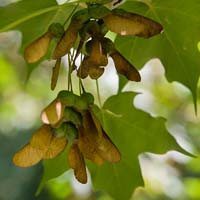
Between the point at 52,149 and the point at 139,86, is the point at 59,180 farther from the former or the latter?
the point at 52,149

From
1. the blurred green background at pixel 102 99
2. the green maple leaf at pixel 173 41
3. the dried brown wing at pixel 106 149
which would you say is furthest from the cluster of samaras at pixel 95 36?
the blurred green background at pixel 102 99

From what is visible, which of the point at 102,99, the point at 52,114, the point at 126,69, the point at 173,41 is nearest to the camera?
the point at 52,114

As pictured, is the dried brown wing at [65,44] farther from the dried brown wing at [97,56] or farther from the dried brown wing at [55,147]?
the dried brown wing at [55,147]

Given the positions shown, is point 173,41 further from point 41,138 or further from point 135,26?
point 41,138

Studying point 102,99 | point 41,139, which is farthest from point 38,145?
point 102,99

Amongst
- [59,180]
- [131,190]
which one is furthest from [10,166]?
[131,190]

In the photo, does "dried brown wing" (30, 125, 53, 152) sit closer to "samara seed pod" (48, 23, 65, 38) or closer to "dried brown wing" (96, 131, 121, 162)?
"dried brown wing" (96, 131, 121, 162)

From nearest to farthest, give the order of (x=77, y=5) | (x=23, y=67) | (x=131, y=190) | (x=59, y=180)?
(x=77, y=5), (x=131, y=190), (x=59, y=180), (x=23, y=67)
